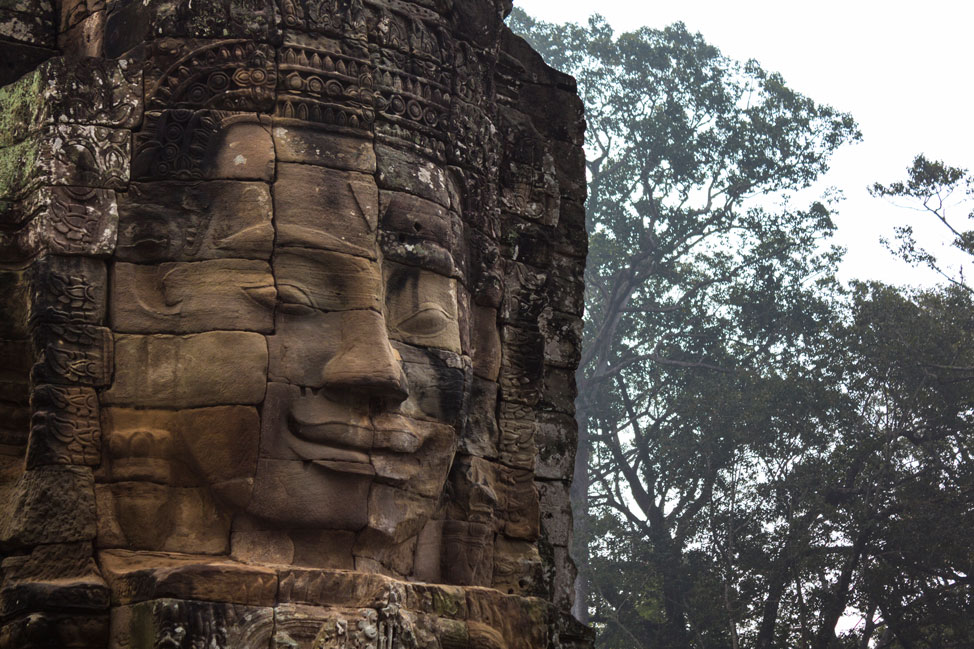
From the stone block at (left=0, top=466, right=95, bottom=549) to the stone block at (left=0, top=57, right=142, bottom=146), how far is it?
1.66m

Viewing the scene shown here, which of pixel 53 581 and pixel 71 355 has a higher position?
pixel 71 355

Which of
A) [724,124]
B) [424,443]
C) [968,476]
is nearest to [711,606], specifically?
[968,476]

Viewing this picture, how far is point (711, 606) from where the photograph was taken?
2220 centimetres

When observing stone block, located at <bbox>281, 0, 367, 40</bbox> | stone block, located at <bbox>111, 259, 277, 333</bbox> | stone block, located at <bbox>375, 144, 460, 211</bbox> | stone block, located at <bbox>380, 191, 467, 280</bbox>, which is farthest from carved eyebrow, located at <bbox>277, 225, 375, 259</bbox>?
stone block, located at <bbox>281, 0, 367, 40</bbox>

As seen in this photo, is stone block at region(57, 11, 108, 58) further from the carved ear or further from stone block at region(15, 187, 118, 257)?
the carved ear

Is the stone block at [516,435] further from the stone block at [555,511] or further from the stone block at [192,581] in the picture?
the stone block at [192,581]

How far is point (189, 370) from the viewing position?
21.6 feet

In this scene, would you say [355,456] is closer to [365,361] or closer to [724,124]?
[365,361]

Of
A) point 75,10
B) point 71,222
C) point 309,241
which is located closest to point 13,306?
point 71,222

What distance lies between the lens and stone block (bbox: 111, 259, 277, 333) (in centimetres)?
665

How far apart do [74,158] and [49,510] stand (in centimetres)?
163

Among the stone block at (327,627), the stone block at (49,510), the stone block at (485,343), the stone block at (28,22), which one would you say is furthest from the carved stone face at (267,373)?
the stone block at (28,22)

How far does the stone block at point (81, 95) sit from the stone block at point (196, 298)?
2.44ft

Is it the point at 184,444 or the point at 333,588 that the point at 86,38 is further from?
the point at 333,588
